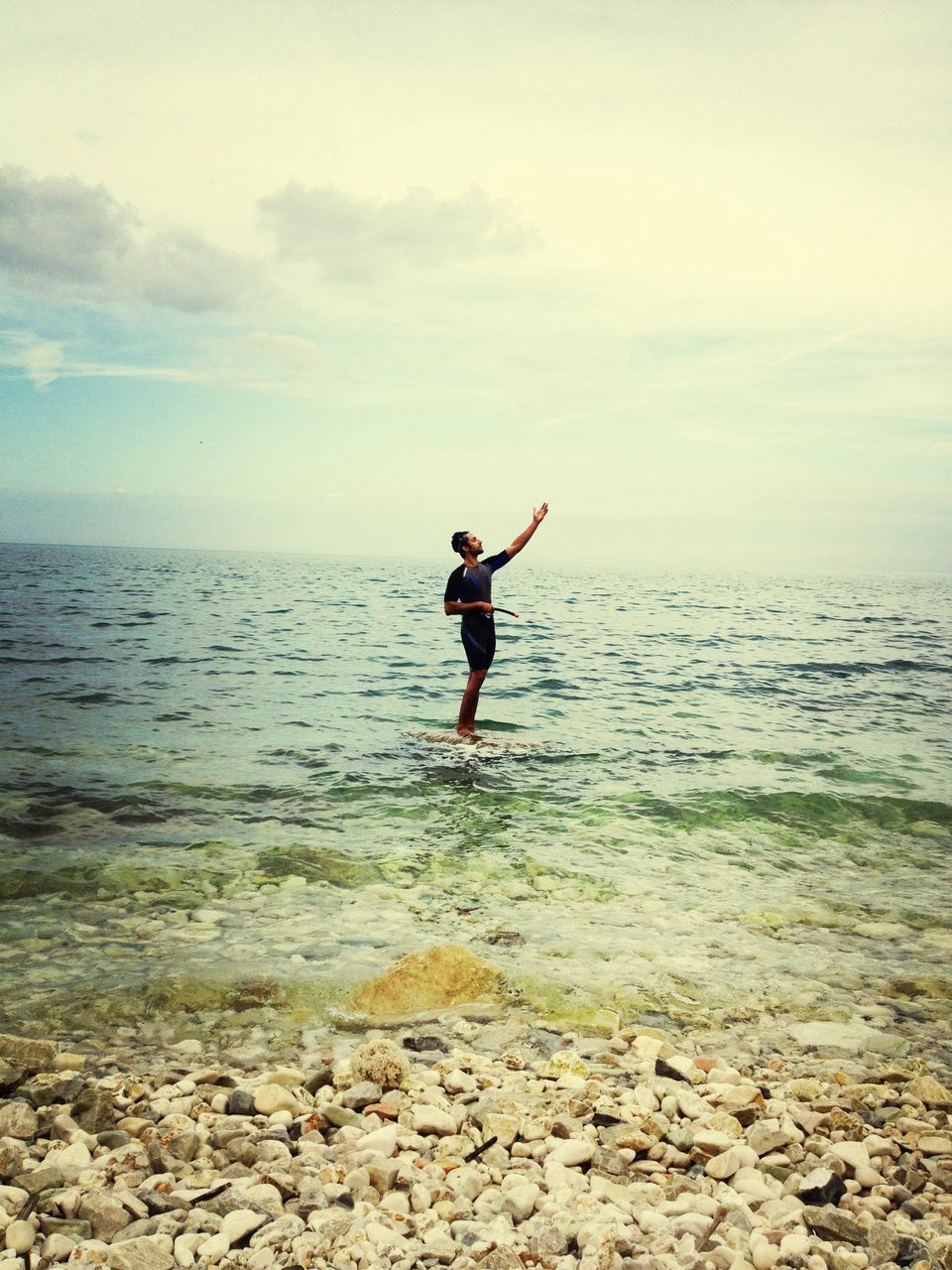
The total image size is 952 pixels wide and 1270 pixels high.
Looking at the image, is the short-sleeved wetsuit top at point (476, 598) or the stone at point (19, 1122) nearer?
the stone at point (19, 1122)

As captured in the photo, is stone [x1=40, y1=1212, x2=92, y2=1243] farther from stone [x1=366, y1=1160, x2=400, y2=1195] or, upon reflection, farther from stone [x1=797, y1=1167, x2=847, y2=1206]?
stone [x1=797, y1=1167, x2=847, y2=1206]

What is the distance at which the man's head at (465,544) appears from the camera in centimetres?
1327

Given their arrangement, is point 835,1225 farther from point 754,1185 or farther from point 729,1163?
point 729,1163

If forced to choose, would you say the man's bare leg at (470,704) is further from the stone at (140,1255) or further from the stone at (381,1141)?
the stone at (140,1255)

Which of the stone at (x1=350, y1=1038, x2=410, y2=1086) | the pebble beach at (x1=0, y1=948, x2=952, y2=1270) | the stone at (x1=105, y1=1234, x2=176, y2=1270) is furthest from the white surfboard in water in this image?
the stone at (x1=105, y1=1234, x2=176, y2=1270)

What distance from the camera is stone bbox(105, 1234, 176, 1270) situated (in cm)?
302

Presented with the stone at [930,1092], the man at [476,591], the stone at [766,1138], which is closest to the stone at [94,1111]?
the stone at [766,1138]

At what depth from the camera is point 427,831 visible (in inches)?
383

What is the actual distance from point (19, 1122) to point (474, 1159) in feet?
7.16

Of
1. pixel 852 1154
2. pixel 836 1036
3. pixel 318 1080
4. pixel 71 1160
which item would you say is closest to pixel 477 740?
pixel 836 1036

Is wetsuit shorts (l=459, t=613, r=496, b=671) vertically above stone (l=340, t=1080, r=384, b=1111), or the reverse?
wetsuit shorts (l=459, t=613, r=496, b=671)

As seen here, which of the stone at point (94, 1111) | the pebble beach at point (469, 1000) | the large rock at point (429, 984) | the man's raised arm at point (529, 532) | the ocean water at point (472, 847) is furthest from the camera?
the man's raised arm at point (529, 532)

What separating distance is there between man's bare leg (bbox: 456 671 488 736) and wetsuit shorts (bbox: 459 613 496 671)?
203 millimetres

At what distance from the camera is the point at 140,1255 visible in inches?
120
